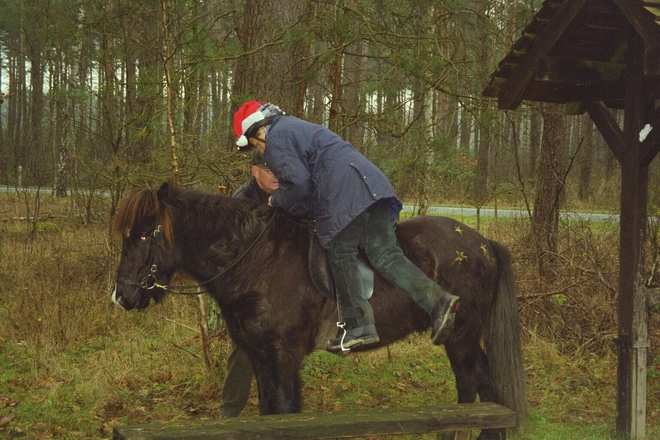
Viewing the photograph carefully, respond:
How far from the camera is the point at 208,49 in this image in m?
6.95

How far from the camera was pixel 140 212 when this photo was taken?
15.6ft

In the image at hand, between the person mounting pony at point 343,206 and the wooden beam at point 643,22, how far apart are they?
213 centimetres

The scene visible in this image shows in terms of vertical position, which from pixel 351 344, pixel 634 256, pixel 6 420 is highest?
pixel 634 256

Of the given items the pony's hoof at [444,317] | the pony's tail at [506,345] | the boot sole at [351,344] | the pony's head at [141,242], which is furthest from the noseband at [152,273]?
the pony's tail at [506,345]

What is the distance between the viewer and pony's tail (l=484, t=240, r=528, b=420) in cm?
548

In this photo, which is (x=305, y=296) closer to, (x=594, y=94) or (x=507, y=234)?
(x=594, y=94)

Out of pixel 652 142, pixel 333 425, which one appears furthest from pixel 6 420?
pixel 652 142

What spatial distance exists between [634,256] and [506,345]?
1.24 m

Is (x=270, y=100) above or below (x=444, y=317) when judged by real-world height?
above

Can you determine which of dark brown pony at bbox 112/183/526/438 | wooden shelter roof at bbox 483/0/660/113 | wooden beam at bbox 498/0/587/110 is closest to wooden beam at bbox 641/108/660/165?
wooden shelter roof at bbox 483/0/660/113

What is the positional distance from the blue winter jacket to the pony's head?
0.78 metres

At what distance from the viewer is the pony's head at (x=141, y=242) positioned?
4.75m

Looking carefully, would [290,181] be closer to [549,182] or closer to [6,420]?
[6,420]

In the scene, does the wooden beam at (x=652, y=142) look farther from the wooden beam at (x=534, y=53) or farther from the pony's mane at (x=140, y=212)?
the pony's mane at (x=140, y=212)
